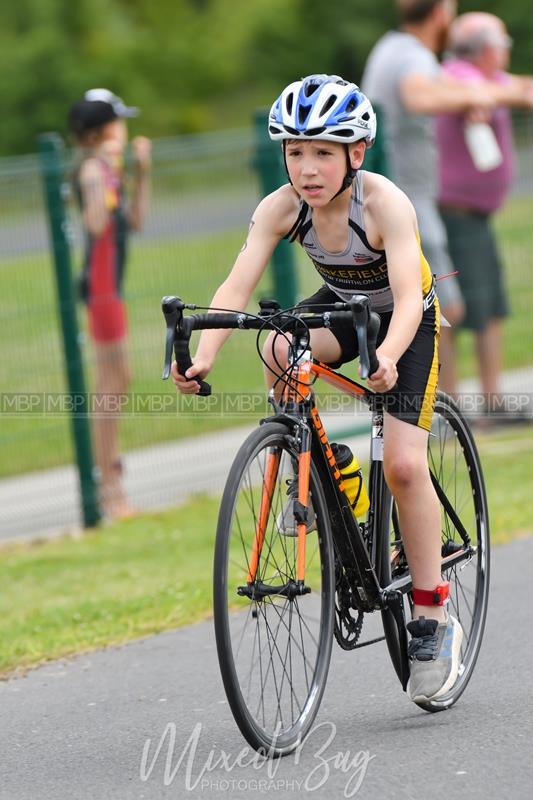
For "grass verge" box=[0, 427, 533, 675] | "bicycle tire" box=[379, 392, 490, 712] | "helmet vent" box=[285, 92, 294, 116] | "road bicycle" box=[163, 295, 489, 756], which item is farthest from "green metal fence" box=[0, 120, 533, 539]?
"helmet vent" box=[285, 92, 294, 116]

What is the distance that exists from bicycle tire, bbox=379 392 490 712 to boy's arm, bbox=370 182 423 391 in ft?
2.05

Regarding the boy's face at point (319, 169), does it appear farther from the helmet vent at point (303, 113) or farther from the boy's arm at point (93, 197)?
the boy's arm at point (93, 197)

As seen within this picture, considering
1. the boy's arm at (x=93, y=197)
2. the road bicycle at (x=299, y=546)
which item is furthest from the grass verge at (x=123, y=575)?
the boy's arm at (x=93, y=197)

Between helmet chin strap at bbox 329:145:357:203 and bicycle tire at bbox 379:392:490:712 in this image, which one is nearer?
helmet chin strap at bbox 329:145:357:203

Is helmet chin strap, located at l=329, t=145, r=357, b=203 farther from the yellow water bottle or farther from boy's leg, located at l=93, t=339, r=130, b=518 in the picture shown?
Result: boy's leg, located at l=93, t=339, r=130, b=518

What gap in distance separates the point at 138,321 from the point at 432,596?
4747 mm

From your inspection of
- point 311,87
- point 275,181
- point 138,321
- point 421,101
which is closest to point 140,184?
point 138,321

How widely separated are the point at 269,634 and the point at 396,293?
1135mm

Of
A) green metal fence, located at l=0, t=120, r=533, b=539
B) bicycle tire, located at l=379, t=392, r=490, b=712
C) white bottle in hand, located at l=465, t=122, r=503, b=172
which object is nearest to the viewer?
bicycle tire, located at l=379, t=392, r=490, b=712

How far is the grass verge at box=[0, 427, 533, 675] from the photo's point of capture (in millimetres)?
6711

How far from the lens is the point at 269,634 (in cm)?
493

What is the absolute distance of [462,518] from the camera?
18.3 feet

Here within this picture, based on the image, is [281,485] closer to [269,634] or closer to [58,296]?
[269,634]

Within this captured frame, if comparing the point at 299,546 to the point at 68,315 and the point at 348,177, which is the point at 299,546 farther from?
the point at 68,315
